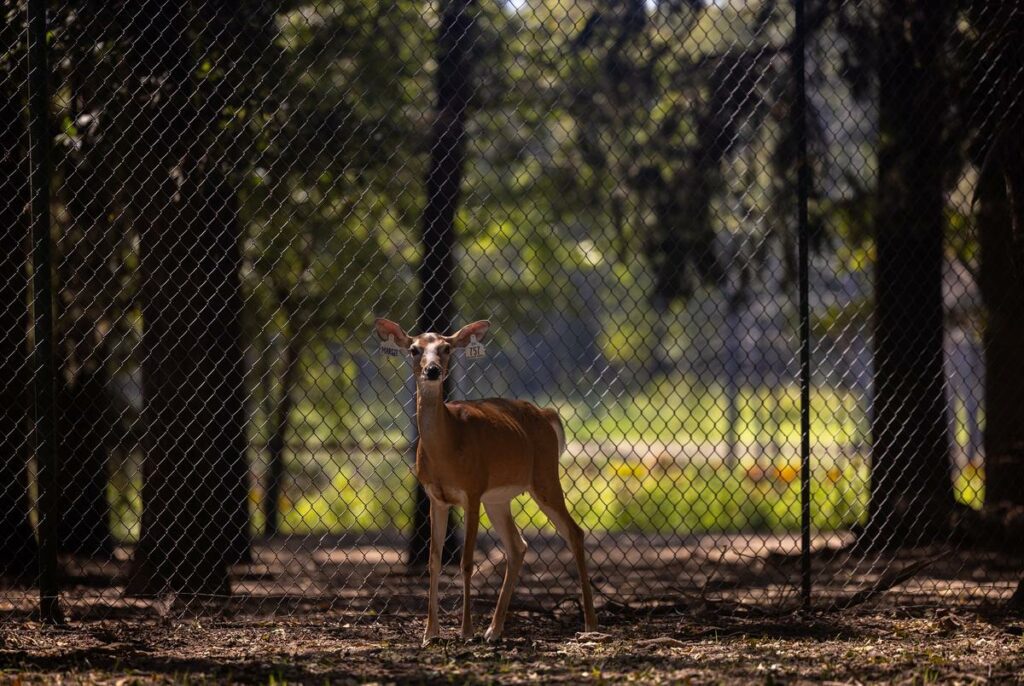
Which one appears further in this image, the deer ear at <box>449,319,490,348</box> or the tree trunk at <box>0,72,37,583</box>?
the tree trunk at <box>0,72,37,583</box>

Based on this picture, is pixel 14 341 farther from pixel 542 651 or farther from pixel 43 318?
pixel 542 651

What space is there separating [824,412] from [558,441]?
69.0 feet

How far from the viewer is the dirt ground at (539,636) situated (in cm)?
476

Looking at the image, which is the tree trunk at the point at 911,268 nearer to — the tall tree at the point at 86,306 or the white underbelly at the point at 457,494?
the white underbelly at the point at 457,494

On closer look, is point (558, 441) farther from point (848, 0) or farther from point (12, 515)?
point (848, 0)

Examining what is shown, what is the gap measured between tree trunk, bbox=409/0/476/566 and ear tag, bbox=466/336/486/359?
1.53 metres

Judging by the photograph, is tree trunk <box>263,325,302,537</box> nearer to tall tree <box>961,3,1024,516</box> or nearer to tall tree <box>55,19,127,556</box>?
tall tree <box>55,19,127,556</box>

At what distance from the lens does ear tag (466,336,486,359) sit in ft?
17.8

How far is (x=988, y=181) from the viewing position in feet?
23.0

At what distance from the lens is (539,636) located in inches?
222

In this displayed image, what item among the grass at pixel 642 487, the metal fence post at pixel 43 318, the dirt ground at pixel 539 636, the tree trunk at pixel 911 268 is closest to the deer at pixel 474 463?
the dirt ground at pixel 539 636

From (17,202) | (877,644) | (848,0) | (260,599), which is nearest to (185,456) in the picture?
(260,599)

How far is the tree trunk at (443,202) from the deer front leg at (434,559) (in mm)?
1675

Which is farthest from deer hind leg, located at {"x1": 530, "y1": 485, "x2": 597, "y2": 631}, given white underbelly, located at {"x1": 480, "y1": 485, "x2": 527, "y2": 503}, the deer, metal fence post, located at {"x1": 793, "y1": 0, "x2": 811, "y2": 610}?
metal fence post, located at {"x1": 793, "y1": 0, "x2": 811, "y2": 610}
